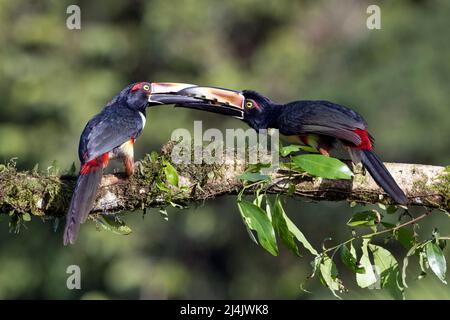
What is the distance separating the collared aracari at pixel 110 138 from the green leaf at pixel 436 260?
149cm

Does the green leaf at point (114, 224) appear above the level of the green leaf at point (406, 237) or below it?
above

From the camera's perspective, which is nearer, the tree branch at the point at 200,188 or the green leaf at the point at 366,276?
the green leaf at the point at 366,276

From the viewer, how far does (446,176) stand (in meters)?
4.56

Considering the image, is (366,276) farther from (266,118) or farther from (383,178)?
(266,118)

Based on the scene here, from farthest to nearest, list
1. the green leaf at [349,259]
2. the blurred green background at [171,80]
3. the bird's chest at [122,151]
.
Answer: the blurred green background at [171,80] → the bird's chest at [122,151] → the green leaf at [349,259]

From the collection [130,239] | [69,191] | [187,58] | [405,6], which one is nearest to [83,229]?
[130,239]

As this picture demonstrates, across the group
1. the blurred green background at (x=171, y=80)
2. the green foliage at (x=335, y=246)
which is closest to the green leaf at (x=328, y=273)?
the green foliage at (x=335, y=246)

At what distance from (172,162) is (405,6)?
1117cm

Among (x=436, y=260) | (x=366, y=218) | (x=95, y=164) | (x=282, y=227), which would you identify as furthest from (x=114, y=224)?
(x=436, y=260)

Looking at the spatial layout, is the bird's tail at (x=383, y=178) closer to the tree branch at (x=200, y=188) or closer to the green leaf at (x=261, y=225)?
the tree branch at (x=200, y=188)

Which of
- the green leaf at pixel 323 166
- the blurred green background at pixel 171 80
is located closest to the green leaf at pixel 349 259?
the green leaf at pixel 323 166

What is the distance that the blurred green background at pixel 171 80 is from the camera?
12.0m

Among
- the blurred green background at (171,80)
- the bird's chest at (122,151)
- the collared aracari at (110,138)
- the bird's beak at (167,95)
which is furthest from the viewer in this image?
the blurred green background at (171,80)

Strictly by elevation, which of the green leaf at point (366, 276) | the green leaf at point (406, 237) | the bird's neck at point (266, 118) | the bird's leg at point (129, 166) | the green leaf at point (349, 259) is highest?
the bird's neck at point (266, 118)
